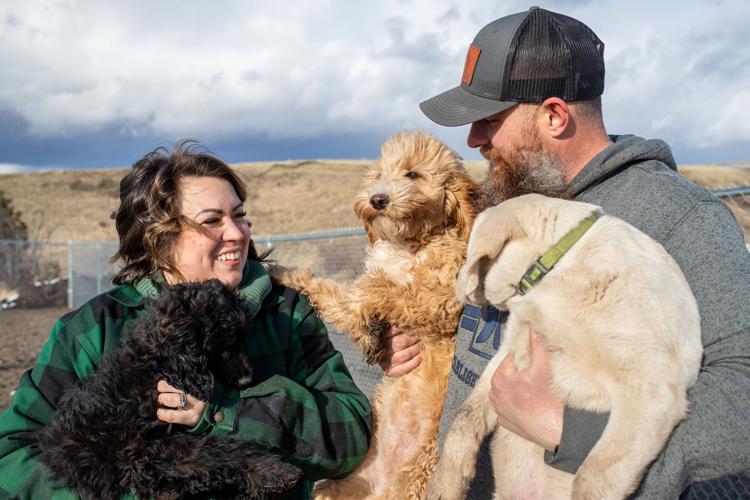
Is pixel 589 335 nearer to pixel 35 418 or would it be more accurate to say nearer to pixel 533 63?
pixel 533 63

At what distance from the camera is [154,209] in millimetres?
3135

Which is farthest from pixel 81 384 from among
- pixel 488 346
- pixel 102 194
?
pixel 102 194

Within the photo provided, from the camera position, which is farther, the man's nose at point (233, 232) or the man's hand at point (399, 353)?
the man's hand at point (399, 353)

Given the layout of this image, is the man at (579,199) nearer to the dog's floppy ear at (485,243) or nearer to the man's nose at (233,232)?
the dog's floppy ear at (485,243)

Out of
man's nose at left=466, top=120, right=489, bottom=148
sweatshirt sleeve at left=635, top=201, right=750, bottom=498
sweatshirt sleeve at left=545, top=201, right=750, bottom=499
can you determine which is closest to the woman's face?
man's nose at left=466, top=120, right=489, bottom=148

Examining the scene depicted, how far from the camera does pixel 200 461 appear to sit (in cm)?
260

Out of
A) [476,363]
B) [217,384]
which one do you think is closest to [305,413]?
[217,384]

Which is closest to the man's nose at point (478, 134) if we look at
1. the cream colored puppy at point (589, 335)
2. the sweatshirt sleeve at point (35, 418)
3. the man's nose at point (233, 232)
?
the cream colored puppy at point (589, 335)

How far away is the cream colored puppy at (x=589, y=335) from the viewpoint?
187 cm

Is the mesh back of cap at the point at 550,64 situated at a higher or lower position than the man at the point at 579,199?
higher

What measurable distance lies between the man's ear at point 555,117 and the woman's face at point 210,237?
1.58 metres

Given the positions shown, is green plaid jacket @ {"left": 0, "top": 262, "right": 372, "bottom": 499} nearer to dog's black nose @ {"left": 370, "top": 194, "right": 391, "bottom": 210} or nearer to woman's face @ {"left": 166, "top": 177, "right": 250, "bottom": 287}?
woman's face @ {"left": 166, "top": 177, "right": 250, "bottom": 287}

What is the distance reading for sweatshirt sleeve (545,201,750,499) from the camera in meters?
1.87

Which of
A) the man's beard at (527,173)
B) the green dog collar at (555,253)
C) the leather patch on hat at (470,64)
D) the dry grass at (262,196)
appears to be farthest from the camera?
the dry grass at (262,196)
